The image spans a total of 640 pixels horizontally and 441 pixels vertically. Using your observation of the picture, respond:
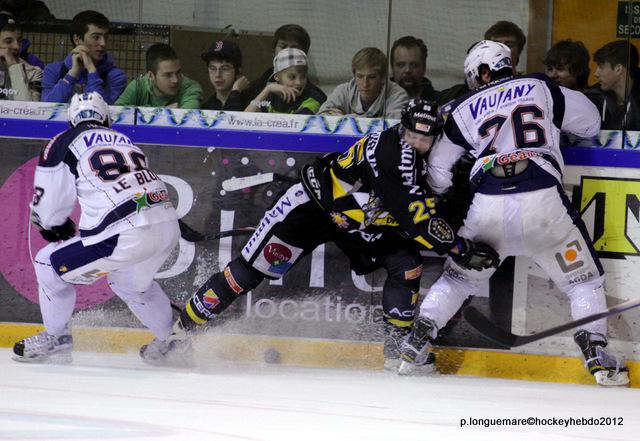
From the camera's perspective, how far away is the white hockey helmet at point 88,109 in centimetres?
521

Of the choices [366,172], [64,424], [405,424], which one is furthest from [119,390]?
[366,172]

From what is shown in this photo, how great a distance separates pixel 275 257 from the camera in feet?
17.7

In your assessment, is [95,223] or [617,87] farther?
[617,87]

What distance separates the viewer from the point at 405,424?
3.63 m

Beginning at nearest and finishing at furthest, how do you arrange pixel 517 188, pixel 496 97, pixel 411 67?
pixel 517 188, pixel 496 97, pixel 411 67

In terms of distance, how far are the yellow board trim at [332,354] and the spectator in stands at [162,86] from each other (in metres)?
1.26

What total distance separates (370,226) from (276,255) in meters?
0.51

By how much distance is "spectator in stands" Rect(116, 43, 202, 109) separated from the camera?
18.8ft

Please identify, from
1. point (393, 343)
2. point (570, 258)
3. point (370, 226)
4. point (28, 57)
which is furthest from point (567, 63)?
point (28, 57)

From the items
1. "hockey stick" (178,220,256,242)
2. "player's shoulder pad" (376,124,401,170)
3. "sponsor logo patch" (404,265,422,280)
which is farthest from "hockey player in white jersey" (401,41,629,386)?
"hockey stick" (178,220,256,242)

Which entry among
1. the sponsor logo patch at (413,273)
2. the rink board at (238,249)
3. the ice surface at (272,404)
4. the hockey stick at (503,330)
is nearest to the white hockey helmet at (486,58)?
the rink board at (238,249)

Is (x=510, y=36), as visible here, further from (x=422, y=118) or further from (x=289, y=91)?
(x=289, y=91)

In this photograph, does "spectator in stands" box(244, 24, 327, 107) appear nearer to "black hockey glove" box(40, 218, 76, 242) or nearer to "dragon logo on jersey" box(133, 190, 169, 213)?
"dragon logo on jersey" box(133, 190, 169, 213)

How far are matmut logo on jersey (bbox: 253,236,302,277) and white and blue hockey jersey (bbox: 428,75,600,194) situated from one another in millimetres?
803
